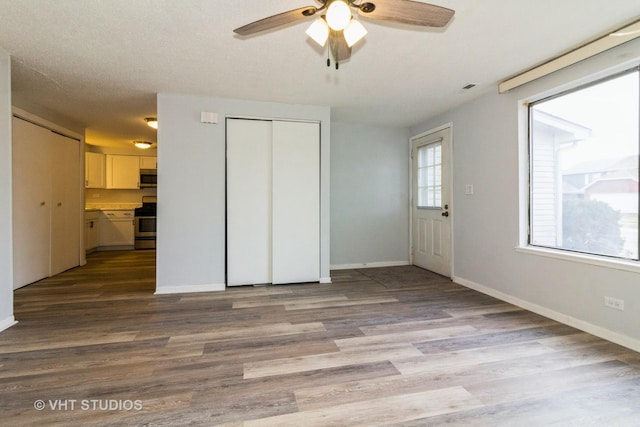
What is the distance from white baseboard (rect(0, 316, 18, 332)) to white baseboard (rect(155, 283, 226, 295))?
1164 millimetres

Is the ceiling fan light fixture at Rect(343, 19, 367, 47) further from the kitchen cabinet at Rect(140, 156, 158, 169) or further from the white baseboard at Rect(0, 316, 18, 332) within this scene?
the kitchen cabinet at Rect(140, 156, 158, 169)

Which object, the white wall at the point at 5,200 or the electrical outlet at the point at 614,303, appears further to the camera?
the white wall at the point at 5,200

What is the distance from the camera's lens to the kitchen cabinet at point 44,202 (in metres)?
3.59

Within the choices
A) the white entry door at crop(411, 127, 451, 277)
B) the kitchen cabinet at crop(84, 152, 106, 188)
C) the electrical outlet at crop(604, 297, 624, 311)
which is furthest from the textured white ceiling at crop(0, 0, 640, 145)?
the kitchen cabinet at crop(84, 152, 106, 188)

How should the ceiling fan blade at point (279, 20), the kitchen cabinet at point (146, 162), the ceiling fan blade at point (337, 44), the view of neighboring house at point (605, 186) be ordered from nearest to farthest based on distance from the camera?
the ceiling fan blade at point (279, 20) → the ceiling fan blade at point (337, 44) → the view of neighboring house at point (605, 186) → the kitchen cabinet at point (146, 162)

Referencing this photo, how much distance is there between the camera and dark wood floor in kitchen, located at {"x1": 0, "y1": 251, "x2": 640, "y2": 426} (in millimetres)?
1460

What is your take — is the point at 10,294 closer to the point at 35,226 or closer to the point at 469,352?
the point at 35,226

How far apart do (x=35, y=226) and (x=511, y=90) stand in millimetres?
6089

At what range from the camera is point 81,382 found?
1699 millimetres

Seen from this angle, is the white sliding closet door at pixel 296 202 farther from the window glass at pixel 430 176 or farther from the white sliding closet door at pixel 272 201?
the window glass at pixel 430 176

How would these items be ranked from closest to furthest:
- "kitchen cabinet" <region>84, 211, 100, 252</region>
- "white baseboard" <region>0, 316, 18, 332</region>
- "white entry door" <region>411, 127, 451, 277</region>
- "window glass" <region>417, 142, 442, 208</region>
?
"white baseboard" <region>0, 316, 18, 332</region>
"white entry door" <region>411, 127, 451, 277</region>
"window glass" <region>417, 142, 442, 208</region>
"kitchen cabinet" <region>84, 211, 100, 252</region>

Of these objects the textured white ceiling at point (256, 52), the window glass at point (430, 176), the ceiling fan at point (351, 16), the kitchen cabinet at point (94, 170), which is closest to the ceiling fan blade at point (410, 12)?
the ceiling fan at point (351, 16)

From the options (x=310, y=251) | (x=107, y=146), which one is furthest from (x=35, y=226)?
(x=310, y=251)

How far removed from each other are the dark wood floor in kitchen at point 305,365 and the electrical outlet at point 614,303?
11.1 inches
